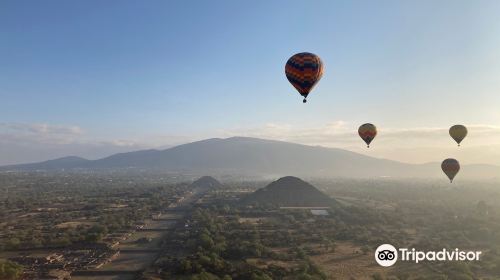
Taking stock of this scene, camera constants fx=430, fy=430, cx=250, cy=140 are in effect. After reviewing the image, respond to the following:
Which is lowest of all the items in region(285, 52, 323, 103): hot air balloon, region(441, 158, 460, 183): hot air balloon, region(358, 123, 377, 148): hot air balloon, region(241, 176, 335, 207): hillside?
region(241, 176, 335, 207): hillside

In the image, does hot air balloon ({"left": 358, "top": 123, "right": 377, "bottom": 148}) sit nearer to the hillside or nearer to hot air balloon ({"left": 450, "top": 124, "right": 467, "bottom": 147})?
hot air balloon ({"left": 450, "top": 124, "right": 467, "bottom": 147})

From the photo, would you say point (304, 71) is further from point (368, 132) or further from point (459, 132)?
point (459, 132)

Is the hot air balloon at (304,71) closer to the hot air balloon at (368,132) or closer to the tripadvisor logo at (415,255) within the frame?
the hot air balloon at (368,132)

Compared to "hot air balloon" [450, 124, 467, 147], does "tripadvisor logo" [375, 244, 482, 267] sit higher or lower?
lower

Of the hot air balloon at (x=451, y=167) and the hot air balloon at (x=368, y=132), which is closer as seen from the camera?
the hot air balloon at (x=368, y=132)

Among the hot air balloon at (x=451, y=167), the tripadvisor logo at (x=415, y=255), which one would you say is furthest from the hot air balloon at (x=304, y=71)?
the hot air balloon at (x=451, y=167)

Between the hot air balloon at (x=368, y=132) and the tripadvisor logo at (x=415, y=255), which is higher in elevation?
the hot air balloon at (x=368, y=132)

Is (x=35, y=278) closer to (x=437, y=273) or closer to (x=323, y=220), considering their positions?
(x=437, y=273)

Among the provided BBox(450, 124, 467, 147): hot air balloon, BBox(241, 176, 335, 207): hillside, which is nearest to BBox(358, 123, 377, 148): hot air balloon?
BBox(450, 124, 467, 147): hot air balloon
